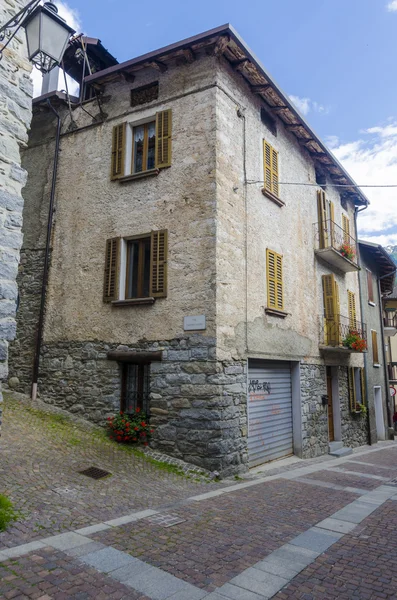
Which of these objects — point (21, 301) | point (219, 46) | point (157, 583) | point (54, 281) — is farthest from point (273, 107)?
point (157, 583)

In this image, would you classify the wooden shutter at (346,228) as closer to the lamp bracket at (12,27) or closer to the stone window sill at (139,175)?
the stone window sill at (139,175)

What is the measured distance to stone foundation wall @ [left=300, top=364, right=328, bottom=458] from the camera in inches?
425

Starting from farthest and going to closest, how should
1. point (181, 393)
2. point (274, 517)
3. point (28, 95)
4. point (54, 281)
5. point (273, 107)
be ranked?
point (273, 107) → point (54, 281) → point (181, 393) → point (274, 517) → point (28, 95)

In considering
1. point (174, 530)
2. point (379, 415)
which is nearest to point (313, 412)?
point (174, 530)

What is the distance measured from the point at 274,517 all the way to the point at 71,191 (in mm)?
8638

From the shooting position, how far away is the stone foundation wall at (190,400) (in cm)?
764

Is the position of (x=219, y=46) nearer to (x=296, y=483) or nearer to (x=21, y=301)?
(x=21, y=301)

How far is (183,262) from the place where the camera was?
333 inches

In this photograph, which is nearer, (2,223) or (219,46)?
(2,223)

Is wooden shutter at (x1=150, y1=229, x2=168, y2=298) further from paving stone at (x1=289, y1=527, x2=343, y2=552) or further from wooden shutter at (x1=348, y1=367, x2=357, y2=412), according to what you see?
wooden shutter at (x1=348, y1=367, x2=357, y2=412)

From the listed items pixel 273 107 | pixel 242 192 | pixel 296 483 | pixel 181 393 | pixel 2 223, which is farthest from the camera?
pixel 273 107

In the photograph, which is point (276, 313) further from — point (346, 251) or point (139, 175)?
point (346, 251)

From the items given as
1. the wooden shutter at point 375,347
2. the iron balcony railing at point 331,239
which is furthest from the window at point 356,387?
the iron balcony railing at point 331,239

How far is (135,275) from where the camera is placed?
936 cm
